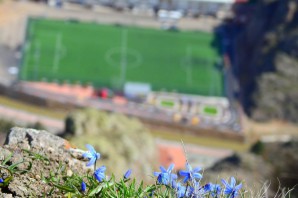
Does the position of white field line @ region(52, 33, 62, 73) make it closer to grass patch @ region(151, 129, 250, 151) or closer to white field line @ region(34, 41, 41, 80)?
white field line @ region(34, 41, 41, 80)

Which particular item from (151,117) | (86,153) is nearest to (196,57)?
(151,117)

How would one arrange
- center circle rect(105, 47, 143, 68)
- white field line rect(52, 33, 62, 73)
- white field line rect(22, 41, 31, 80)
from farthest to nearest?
1. center circle rect(105, 47, 143, 68)
2. white field line rect(52, 33, 62, 73)
3. white field line rect(22, 41, 31, 80)

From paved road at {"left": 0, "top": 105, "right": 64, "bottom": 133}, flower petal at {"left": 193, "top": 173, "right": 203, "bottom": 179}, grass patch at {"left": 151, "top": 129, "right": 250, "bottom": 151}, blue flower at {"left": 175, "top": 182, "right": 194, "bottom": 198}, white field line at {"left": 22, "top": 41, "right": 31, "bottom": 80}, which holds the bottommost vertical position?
grass patch at {"left": 151, "top": 129, "right": 250, "bottom": 151}

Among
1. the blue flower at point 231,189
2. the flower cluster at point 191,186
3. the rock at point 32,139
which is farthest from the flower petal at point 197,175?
the rock at point 32,139

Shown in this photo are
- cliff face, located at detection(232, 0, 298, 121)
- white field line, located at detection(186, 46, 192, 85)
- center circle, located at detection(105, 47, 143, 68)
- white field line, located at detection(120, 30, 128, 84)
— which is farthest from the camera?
center circle, located at detection(105, 47, 143, 68)

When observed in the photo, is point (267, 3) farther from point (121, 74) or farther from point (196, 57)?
point (121, 74)

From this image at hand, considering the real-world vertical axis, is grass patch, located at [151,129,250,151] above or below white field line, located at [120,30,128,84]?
below

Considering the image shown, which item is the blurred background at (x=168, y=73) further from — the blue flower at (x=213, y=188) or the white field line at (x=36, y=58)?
the blue flower at (x=213, y=188)

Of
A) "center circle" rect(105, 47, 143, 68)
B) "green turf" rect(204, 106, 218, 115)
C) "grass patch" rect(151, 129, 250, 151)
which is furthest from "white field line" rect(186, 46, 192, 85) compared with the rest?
"grass patch" rect(151, 129, 250, 151)
